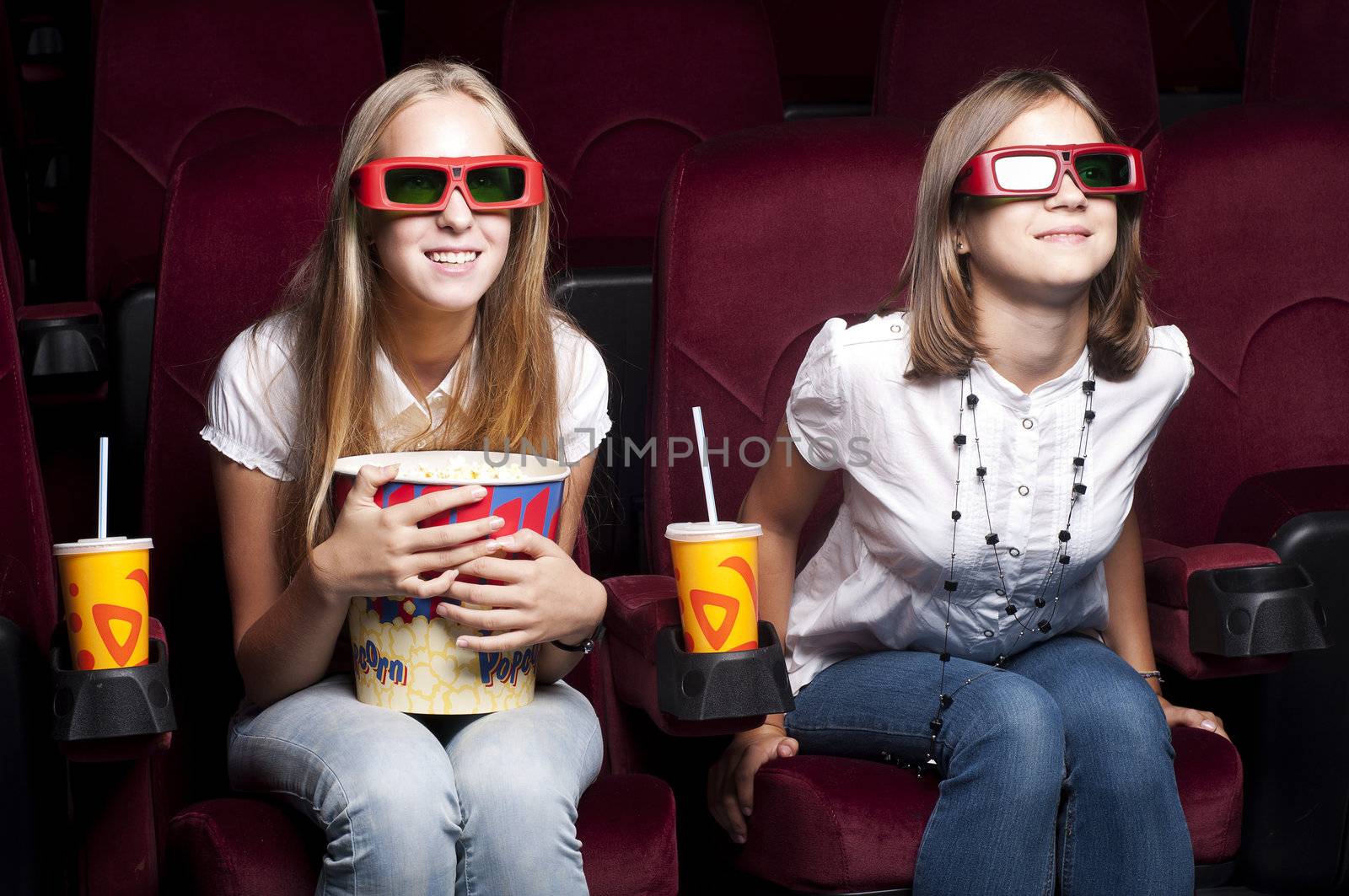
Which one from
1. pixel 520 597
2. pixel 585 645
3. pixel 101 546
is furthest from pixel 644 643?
pixel 101 546

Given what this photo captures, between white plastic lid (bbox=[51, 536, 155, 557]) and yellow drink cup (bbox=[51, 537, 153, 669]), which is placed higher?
white plastic lid (bbox=[51, 536, 155, 557])

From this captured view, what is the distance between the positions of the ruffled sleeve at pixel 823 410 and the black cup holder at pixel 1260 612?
285 mm

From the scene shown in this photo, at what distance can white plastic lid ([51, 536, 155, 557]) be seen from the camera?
89cm

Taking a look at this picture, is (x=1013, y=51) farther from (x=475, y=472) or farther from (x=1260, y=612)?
(x=475, y=472)

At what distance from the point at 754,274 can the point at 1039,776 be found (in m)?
0.50

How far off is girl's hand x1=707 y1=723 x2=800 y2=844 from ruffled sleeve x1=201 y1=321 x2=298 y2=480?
377 mm

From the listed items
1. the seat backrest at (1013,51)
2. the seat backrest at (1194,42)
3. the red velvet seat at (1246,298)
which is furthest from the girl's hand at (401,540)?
the seat backrest at (1194,42)

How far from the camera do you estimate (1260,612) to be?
3.41 ft

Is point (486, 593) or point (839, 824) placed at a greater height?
point (486, 593)

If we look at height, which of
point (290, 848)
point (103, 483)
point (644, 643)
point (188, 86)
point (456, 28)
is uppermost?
point (456, 28)

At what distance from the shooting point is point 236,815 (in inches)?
35.6

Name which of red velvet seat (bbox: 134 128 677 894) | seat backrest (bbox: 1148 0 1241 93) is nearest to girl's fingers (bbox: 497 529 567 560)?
red velvet seat (bbox: 134 128 677 894)

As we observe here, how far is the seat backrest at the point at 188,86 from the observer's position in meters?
1.66

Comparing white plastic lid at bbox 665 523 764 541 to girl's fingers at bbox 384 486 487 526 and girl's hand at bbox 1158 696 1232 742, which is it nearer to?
girl's fingers at bbox 384 486 487 526
